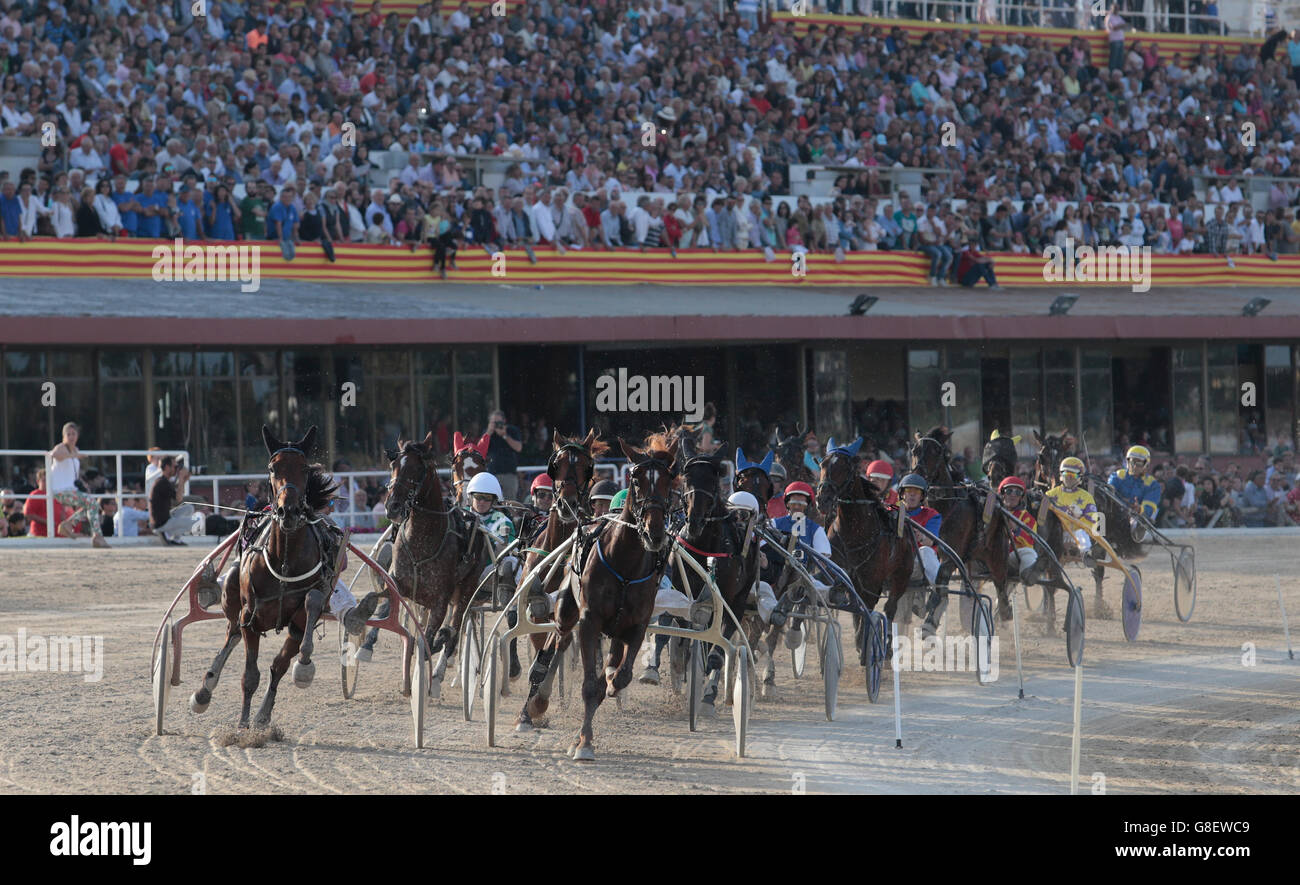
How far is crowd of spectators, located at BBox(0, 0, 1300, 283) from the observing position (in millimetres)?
22406

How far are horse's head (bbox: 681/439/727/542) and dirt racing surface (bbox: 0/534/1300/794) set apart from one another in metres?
1.24

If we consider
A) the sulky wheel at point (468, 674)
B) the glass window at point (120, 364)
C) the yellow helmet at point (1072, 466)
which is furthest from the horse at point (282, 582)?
the glass window at point (120, 364)

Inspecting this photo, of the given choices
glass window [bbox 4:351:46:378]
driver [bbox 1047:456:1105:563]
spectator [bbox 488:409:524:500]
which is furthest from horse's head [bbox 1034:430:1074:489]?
glass window [bbox 4:351:46:378]

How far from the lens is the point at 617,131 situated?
2662 cm

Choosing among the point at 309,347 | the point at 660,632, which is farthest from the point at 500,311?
the point at 660,632

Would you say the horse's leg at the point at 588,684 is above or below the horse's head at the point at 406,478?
below

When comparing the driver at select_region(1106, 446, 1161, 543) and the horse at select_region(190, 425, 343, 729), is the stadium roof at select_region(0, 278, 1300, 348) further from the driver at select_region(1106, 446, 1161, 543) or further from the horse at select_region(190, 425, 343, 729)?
the horse at select_region(190, 425, 343, 729)

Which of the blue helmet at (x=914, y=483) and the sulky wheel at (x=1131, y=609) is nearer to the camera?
the blue helmet at (x=914, y=483)

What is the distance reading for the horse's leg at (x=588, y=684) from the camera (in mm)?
8742

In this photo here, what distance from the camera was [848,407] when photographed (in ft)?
83.9

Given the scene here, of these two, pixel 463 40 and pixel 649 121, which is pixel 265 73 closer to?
pixel 463 40

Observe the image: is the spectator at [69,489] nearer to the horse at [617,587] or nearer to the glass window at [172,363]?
the glass window at [172,363]

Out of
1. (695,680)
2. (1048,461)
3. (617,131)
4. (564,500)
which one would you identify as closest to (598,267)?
(617,131)

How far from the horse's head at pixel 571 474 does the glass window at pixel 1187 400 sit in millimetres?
19458
